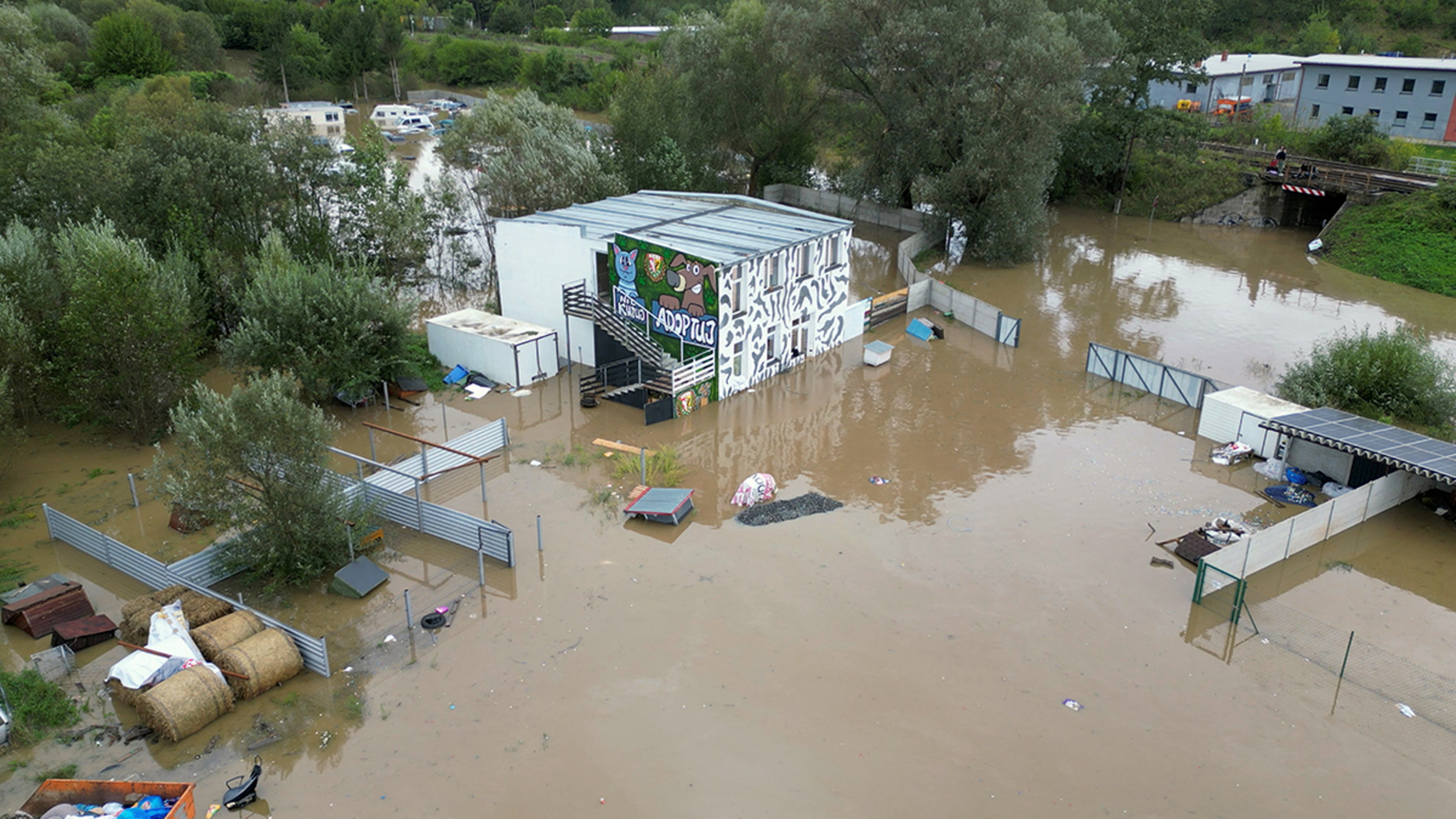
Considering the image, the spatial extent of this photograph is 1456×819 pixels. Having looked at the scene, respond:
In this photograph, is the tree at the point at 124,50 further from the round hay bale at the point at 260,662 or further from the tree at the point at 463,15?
the round hay bale at the point at 260,662

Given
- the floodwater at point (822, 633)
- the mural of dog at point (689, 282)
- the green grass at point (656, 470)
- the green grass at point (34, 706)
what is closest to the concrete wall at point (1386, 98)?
the floodwater at point (822, 633)

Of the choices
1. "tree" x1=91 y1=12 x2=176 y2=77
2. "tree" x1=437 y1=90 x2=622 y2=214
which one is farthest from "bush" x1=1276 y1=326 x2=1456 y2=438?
"tree" x1=91 y1=12 x2=176 y2=77

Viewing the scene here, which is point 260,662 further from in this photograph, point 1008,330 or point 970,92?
point 970,92

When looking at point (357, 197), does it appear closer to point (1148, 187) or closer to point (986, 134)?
point (986, 134)

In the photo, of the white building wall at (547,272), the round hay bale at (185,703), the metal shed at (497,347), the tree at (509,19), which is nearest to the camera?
the round hay bale at (185,703)

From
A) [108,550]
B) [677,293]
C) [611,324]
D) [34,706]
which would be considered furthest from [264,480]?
[677,293]
